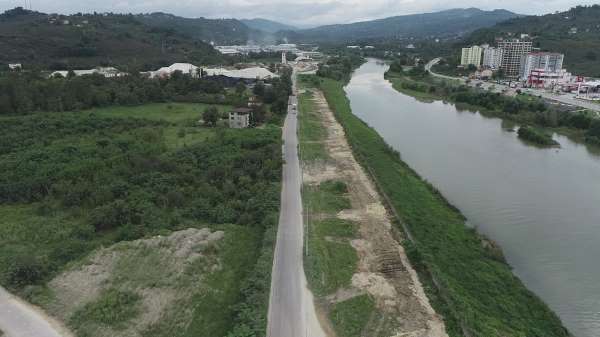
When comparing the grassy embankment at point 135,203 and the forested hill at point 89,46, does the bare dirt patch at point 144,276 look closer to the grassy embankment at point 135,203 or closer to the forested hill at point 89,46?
the grassy embankment at point 135,203

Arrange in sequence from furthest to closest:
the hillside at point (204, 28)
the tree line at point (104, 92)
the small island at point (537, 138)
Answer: the hillside at point (204, 28)
the tree line at point (104, 92)
the small island at point (537, 138)

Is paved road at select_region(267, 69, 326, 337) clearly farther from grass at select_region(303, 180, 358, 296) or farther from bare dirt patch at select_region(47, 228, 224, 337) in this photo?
bare dirt patch at select_region(47, 228, 224, 337)

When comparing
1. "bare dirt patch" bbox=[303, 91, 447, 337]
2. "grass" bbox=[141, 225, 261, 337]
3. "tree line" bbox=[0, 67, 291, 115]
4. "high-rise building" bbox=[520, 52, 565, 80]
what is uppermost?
"high-rise building" bbox=[520, 52, 565, 80]

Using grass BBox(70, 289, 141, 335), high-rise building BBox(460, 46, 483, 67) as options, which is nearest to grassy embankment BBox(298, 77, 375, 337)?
grass BBox(70, 289, 141, 335)

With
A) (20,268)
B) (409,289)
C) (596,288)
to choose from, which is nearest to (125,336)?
(20,268)

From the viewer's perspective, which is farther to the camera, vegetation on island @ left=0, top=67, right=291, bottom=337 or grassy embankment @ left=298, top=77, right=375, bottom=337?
vegetation on island @ left=0, top=67, right=291, bottom=337

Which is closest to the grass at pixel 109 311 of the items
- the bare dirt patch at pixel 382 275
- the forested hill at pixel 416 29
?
the bare dirt patch at pixel 382 275
